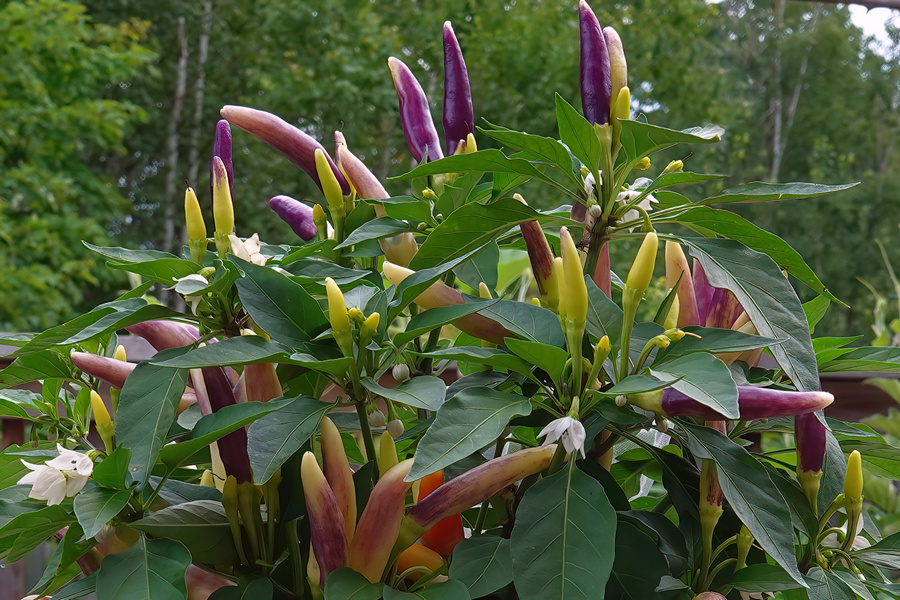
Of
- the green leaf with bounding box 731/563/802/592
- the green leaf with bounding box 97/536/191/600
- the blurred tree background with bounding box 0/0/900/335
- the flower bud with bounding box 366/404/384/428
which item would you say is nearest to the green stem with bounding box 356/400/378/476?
the flower bud with bounding box 366/404/384/428

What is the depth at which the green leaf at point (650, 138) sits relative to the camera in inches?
16.1

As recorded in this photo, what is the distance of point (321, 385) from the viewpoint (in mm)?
460

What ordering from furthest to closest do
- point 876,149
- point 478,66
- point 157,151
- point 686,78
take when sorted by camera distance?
point 876,149, point 157,151, point 686,78, point 478,66

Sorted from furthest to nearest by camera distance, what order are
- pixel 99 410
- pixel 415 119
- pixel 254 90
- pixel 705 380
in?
pixel 254 90 → pixel 415 119 → pixel 99 410 → pixel 705 380

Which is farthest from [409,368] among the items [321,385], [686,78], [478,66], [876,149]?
[876,149]

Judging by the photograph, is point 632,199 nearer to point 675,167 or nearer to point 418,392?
point 675,167

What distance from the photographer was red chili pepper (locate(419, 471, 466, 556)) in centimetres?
44

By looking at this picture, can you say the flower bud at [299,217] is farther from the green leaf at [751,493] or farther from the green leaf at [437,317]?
the green leaf at [751,493]

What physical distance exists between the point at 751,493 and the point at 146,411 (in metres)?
0.31

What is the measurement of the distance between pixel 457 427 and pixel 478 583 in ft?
0.27

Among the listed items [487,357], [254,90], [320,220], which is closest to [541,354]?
[487,357]

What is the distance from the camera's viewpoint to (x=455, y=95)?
21.7 inches

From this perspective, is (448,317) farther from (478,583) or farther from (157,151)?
(157,151)

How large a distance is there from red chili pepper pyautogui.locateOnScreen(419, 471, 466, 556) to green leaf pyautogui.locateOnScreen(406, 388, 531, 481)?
0.08 m
